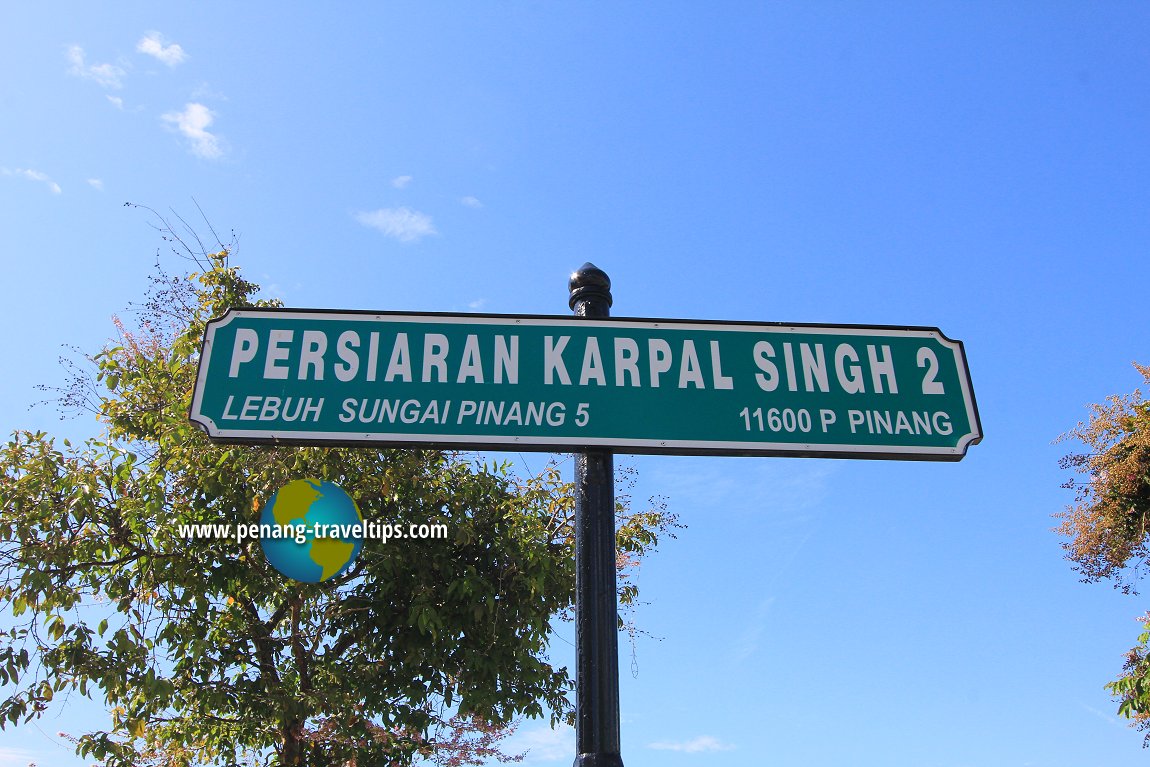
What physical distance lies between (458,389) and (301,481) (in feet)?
15.4

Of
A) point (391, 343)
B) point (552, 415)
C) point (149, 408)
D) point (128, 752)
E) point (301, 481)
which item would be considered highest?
point (149, 408)

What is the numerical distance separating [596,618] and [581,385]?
0.78m

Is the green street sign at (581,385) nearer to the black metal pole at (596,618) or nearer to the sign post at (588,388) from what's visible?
the sign post at (588,388)

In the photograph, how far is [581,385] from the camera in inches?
112

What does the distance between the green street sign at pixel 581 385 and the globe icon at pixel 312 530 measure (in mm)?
4356

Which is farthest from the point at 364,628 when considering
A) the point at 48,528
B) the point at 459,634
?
the point at 48,528

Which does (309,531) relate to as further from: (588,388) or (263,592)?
(588,388)

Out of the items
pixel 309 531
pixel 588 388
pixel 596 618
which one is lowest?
pixel 596 618

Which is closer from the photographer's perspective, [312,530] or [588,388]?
[588,388]

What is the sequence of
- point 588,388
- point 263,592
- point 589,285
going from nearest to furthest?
point 588,388 < point 589,285 < point 263,592

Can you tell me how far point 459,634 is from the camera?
285 inches

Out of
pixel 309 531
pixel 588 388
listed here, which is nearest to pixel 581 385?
pixel 588 388

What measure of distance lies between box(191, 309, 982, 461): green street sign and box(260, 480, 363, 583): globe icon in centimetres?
436

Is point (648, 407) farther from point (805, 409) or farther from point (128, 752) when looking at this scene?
point (128, 752)
